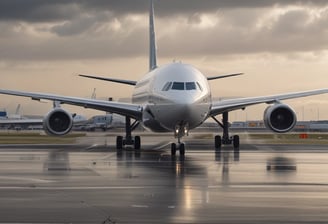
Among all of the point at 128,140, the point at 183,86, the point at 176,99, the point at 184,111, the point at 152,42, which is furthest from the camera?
the point at 152,42

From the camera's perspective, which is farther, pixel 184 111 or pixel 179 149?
pixel 184 111

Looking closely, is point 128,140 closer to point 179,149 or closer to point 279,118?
point 279,118

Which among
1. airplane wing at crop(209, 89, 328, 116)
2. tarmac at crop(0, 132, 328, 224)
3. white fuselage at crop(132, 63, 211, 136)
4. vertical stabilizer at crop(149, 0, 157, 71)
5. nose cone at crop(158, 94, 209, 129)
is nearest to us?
tarmac at crop(0, 132, 328, 224)

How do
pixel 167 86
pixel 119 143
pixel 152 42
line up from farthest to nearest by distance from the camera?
pixel 152 42, pixel 119 143, pixel 167 86

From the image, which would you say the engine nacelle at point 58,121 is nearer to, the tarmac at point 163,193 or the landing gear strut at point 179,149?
the landing gear strut at point 179,149

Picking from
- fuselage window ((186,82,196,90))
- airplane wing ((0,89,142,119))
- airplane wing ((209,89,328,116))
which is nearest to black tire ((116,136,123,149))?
airplane wing ((0,89,142,119))

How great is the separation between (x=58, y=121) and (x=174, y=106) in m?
9.36

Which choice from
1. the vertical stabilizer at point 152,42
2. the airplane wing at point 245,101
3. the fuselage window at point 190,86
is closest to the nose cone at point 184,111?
A: the fuselage window at point 190,86

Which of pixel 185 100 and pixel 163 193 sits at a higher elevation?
pixel 185 100

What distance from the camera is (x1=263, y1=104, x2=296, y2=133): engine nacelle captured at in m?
39.7

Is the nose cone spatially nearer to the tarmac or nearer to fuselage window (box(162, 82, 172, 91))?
fuselage window (box(162, 82, 172, 91))

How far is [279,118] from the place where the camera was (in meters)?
40.1

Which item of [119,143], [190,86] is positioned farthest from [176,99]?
[119,143]

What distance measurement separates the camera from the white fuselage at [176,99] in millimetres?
32416
